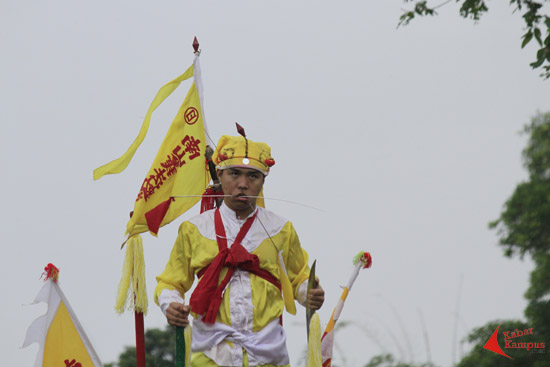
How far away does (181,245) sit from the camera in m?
5.74

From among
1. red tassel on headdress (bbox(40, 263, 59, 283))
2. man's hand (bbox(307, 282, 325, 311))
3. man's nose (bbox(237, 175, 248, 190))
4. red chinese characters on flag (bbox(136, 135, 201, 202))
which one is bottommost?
man's hand (bbox(307, 282, 325, 311))

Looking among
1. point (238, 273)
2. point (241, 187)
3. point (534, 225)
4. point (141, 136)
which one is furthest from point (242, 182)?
point (534, 225)

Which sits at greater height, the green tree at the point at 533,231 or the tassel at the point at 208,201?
the green tree at the point at 533,231

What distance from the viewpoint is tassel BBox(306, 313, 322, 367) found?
5527 mm

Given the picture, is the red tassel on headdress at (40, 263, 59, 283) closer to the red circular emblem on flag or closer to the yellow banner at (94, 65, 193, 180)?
the yellow banner at (94, 65, 193, 180)

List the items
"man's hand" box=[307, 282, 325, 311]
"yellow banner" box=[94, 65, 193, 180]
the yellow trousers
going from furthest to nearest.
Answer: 1. "yellow banner" box=[94, 65, 193, 180]
2. "man's hand" box=[307, 282, 325, 311]
3. the yellow trousers

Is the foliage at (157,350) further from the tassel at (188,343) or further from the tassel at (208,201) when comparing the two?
the tassel at (188,343)

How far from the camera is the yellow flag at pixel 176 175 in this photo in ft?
20.8

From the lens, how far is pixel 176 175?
21.4 feet

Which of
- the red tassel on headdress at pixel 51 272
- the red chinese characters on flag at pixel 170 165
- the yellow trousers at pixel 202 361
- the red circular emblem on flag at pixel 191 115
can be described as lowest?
the yellow trousers at pixel 202 361

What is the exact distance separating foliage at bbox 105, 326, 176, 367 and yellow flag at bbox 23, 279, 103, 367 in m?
3.27

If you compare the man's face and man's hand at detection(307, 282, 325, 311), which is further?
the man's face

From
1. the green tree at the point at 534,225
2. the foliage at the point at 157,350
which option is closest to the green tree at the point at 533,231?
the green tree at the point at 534,225

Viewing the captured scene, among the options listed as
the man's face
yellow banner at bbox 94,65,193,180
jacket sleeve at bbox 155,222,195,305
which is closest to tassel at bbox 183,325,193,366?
jacket sleeve at bbox 155,222,195,305
